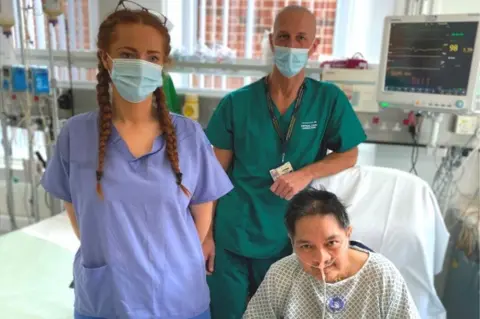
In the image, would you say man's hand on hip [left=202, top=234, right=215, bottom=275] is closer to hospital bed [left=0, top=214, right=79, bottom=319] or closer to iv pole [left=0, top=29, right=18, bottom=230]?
hospital bed [left=0, top=214, right=79, bottom=319]

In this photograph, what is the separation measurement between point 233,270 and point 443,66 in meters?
1.42

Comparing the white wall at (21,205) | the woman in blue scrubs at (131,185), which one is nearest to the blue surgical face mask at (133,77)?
the woman in blue scrubs at (131,185)

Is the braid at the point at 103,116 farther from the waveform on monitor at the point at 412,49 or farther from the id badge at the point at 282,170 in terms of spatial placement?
the waveform on monitor at the point at 412,49

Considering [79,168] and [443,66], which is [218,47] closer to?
[443,66]

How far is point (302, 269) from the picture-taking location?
1.25 m

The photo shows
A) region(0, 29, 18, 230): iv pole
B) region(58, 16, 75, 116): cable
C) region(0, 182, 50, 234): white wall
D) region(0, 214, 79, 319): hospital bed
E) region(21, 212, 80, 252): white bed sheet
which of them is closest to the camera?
region(0, 214, 79, 319): hospital bed

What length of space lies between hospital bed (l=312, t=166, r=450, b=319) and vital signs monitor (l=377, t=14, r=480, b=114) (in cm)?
43

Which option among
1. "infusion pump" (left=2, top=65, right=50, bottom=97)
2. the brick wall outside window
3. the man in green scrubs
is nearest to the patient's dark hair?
the man in green scrubs

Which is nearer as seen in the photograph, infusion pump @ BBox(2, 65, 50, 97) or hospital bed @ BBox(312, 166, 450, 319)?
hospital bed @ BBox(312, 166, 450, 319)

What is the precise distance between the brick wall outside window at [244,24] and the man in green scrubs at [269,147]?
1430mm

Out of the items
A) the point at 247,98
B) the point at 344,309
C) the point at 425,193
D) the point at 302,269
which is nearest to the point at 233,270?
the point at 302,269

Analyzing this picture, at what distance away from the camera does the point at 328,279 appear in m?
1.20

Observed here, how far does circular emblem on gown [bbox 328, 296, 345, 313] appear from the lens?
118 centimetres

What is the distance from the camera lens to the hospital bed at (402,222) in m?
1.93
